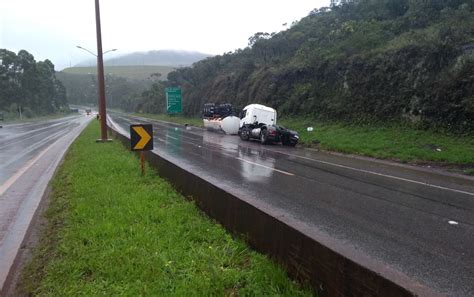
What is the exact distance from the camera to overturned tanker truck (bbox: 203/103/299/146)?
2505cm

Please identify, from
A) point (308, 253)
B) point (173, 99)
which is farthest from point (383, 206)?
point (173, 99)

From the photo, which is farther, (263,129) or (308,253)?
(263,129)

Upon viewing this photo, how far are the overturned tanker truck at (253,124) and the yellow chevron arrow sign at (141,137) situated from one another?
14.5 meters

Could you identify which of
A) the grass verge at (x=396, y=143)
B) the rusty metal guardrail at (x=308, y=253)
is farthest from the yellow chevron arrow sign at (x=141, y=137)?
the grass verge at (x=396, y=143)

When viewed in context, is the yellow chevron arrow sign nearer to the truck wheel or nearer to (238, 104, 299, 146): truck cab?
(238, 104, 299, 146): truck cab

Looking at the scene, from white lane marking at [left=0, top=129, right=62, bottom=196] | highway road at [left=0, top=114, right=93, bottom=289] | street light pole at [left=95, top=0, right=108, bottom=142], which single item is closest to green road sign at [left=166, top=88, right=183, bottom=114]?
street light pole at [left=95, top=0, right=108, bottom=142]

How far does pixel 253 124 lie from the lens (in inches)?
1134

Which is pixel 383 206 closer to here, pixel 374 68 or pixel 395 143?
pixel 395 143

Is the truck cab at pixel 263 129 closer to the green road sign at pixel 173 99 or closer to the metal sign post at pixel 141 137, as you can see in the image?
the metal sign post at pixel 141 137

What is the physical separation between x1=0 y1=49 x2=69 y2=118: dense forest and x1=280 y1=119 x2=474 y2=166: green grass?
68161 mm

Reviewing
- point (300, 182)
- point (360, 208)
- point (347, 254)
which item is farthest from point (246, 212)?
point (300, 182)

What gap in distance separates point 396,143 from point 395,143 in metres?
0.04

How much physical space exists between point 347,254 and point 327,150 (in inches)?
745

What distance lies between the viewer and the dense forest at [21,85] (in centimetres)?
7762
